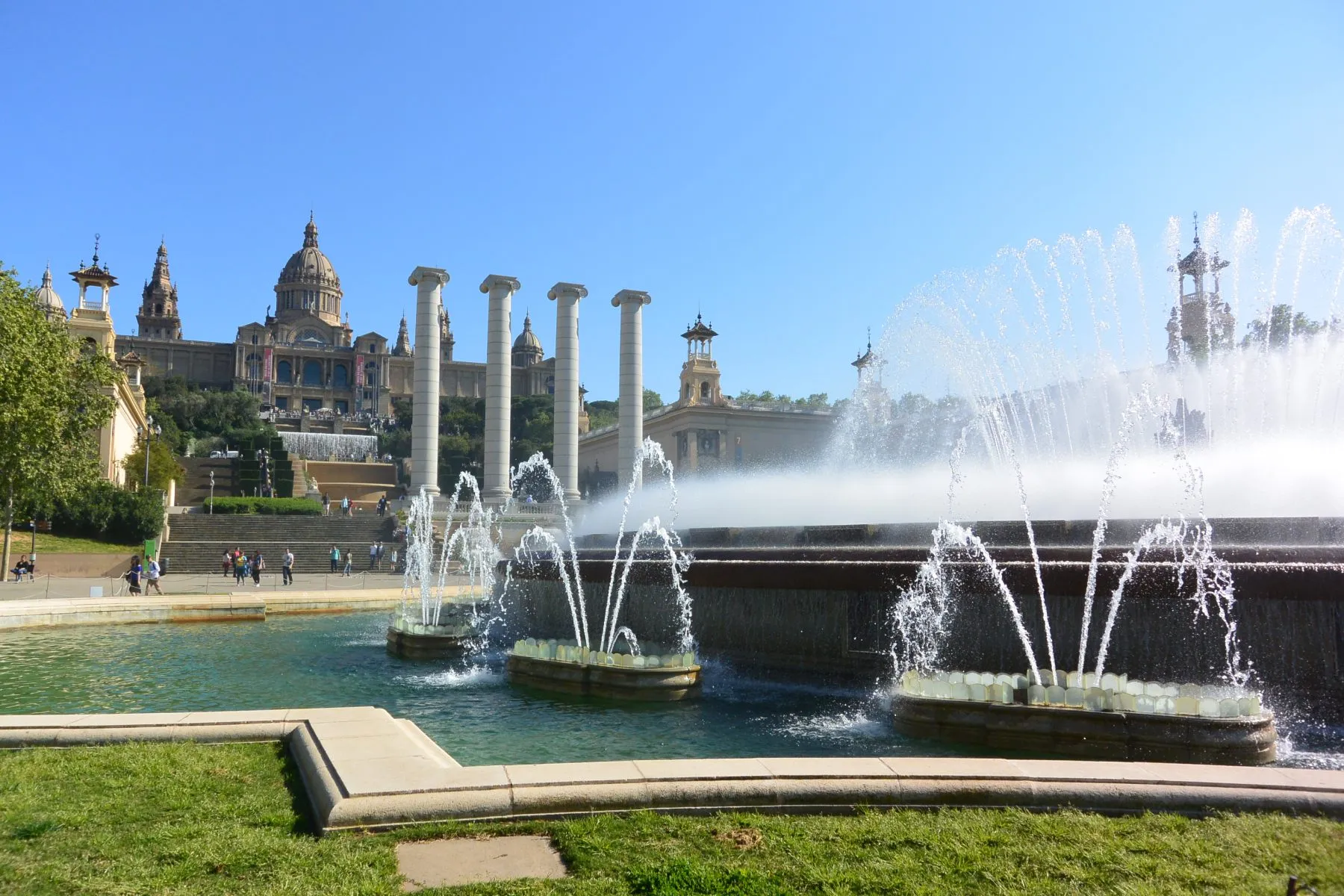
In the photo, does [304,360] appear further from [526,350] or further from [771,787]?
[771,787]

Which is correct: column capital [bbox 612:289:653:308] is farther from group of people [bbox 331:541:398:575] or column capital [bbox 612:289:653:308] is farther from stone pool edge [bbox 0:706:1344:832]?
stone pool edge [bbox 0:706:1344:832]

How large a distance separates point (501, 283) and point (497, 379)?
4740 millimetres

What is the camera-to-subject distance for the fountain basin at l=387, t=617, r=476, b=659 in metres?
15.0

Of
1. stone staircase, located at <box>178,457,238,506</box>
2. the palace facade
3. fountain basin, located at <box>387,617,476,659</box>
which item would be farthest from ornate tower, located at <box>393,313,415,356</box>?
fountain basin, located at <box>387,617,476,659</box>

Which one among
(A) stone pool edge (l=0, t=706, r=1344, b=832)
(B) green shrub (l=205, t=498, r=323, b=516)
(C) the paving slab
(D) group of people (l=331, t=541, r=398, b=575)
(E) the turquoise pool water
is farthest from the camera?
(B) green shrub (l=205, t=498, r=323, b=516)

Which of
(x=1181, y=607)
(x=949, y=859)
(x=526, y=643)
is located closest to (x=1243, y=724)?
(x=1181, y=607)

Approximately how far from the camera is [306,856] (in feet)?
15.4

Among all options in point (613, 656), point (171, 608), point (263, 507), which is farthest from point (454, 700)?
point (263, 507)

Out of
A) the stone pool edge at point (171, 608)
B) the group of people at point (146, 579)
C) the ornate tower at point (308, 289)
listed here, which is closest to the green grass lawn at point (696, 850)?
the stone pool edge at point (171, 608)

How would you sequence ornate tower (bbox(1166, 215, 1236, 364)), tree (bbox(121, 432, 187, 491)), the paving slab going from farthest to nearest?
tree (bbox(121, 432, 187, 491)) → ornate tower (bbox(1166, 215, 1236, 364)) → the paving slab

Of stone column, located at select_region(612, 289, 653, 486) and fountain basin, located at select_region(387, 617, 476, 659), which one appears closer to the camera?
fountain basin, located at select_region(387, 617, 476, 659)

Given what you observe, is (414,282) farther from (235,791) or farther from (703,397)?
(235,791)

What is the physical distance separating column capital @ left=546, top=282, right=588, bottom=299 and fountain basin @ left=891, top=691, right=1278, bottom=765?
138 feet

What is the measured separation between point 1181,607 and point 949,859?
19.7 ft
